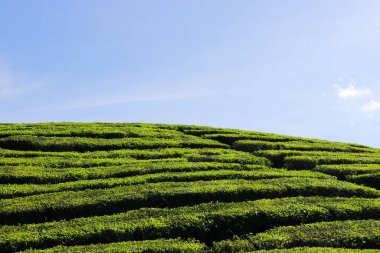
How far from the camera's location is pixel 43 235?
17.9m

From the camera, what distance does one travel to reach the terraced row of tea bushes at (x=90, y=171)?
25750 mm

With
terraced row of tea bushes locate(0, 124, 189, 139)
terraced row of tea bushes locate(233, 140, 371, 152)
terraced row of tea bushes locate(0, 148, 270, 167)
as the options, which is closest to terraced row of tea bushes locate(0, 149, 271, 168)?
terraced row of tea bushes locate(0, 148, 270, 167)

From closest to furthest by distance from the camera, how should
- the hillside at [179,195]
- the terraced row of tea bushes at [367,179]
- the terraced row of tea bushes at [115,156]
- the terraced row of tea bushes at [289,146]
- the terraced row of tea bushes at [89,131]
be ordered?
the hillside at [179,195] < the terraced row of tea bushes at [367,179] < the terraced row of tea bushes at [115,156] < the terraced row of tea bushes at [289,146] < the terraced row of tea bushes at [89,131]

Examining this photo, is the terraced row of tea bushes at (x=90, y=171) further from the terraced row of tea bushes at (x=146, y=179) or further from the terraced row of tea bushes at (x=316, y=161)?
the terraced row of tea bushes at (x=316, y=161)

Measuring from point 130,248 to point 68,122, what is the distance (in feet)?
95.9

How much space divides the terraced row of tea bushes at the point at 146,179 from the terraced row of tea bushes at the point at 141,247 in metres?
7.06

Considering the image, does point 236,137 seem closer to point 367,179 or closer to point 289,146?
point 289,146

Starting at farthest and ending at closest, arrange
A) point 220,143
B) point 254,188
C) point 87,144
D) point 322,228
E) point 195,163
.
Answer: point 220,143 < point 87,144 < point 195,163 < point 254,188 < point 322,228

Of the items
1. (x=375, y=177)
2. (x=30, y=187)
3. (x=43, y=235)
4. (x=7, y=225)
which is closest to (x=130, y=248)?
(x=43, y=235)

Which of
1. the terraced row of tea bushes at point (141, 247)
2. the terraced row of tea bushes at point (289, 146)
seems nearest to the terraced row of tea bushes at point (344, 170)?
the terraced row of tea bushes at point (289, 146)

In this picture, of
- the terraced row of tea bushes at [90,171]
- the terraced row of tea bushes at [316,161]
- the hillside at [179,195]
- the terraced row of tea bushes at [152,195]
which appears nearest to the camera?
the hillside at [179,195]

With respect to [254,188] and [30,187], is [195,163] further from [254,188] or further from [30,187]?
[30,187]

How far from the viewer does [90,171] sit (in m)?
27.0

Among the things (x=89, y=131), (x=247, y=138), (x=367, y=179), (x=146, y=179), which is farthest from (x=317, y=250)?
(x=89, y=131)
